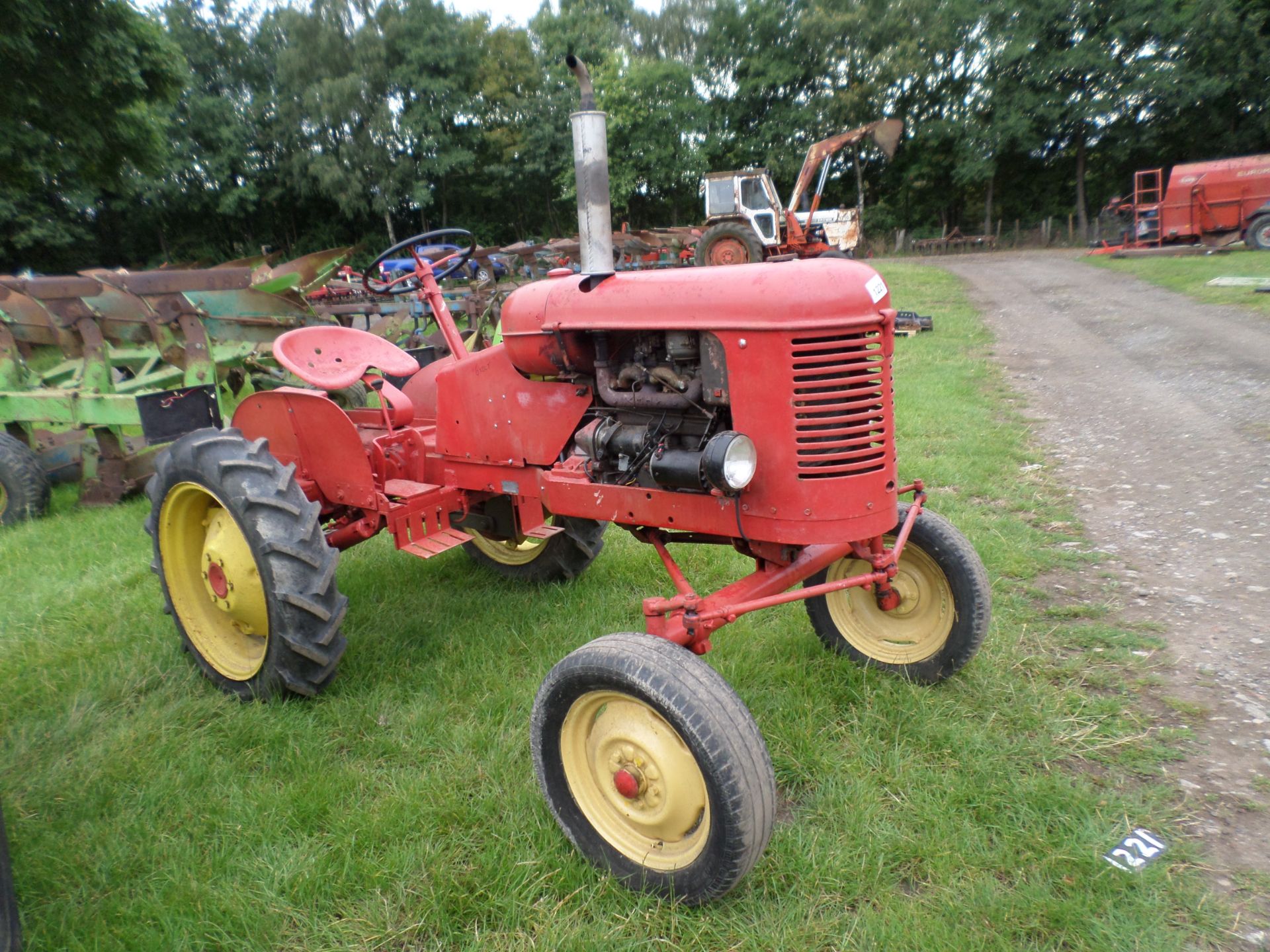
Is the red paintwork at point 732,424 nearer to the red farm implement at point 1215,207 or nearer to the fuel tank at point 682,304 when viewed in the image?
the fuel tank at point 682,304

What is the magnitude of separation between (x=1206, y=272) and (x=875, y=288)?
14.8 meters

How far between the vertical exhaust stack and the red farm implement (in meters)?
18.5

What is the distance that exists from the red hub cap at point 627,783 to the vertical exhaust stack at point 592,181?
146 cm

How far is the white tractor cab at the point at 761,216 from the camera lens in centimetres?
1642

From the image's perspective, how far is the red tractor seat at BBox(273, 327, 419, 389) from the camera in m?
3.37

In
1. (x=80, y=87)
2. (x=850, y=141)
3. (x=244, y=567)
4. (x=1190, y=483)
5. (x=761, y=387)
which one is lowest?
(x=1190, y=483)

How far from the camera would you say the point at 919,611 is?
2959 millimetres

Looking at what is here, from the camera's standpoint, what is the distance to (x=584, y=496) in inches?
105

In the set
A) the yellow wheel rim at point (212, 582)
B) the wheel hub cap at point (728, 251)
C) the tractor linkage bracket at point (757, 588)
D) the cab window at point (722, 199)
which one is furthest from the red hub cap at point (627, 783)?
the cab window at point (722, 199)

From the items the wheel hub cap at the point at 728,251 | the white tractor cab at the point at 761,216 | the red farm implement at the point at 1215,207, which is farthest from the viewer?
the red farm implement at the point at 1215,207

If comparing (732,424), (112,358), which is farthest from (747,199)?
(732,424)

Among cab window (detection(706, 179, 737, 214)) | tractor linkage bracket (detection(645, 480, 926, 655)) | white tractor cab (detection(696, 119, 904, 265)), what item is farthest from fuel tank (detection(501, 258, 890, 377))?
cab window (detection(706, 179, 737, 214))

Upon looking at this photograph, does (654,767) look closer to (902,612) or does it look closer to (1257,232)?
(902,612)

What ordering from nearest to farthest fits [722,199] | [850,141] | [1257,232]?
1. [1257,232]
2. [850,141]
3. [722,199]
